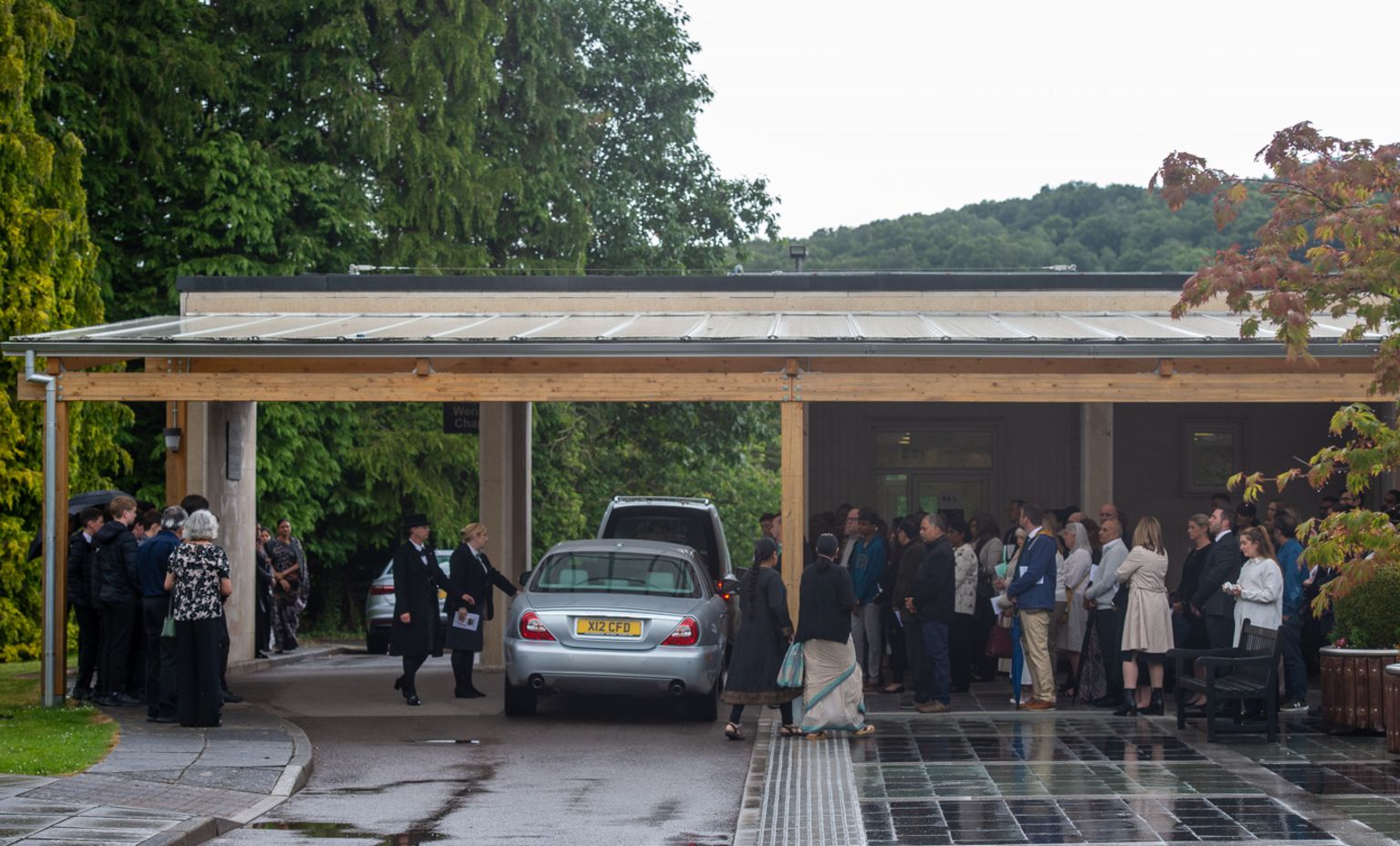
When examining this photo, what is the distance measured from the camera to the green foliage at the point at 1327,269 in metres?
11.2

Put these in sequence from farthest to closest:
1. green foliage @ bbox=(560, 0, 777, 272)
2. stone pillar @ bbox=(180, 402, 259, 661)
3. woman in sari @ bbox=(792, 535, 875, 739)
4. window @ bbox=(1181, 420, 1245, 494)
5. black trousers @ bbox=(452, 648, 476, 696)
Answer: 1. green foliage @ bbox=(560, 0, 777, 272)
2. window @ bbox=(1181, 420, 1245, 494)
3. stone pillar @ bbox=(180, 402, 259, 661)
4. black trousers @ bbox=(452, 648, 476, 696)
5. woman in sari @ bbox=(792, 535, 875, 739)

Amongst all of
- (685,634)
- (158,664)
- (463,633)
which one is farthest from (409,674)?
(685,634)

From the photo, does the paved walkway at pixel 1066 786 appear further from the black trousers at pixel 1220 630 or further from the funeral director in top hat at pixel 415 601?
the funeral director in top hat at pixel 415 601

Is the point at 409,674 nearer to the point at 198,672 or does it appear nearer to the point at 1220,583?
the point at 198,672

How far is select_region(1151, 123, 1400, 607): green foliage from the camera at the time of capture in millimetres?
11234

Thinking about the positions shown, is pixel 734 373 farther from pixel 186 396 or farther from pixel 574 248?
pixel 574 248

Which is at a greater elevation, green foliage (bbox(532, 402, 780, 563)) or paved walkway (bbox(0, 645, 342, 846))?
green foliage (bbox(532, 402, 780, 563))

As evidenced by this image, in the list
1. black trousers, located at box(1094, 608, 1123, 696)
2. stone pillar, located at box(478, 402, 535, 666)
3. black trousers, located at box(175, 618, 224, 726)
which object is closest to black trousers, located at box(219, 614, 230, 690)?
black trousers, located at box(175, 618, 224, 726)

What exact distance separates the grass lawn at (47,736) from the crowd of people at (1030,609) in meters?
4.81

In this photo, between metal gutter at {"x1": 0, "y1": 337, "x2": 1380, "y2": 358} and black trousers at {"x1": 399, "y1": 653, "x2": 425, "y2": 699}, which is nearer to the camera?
metal gutter at {"x1": 0, "y1": 337, "x2": 1380, "y2": 358}

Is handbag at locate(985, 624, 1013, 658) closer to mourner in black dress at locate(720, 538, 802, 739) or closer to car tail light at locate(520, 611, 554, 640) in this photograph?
mourner in black dress at locate(720, 538, 802, 739)

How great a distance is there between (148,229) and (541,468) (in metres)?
9.92

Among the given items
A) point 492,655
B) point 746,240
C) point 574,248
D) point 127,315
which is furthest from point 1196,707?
point 746,240

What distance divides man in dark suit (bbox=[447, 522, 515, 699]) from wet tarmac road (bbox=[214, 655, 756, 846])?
0.99 ft
